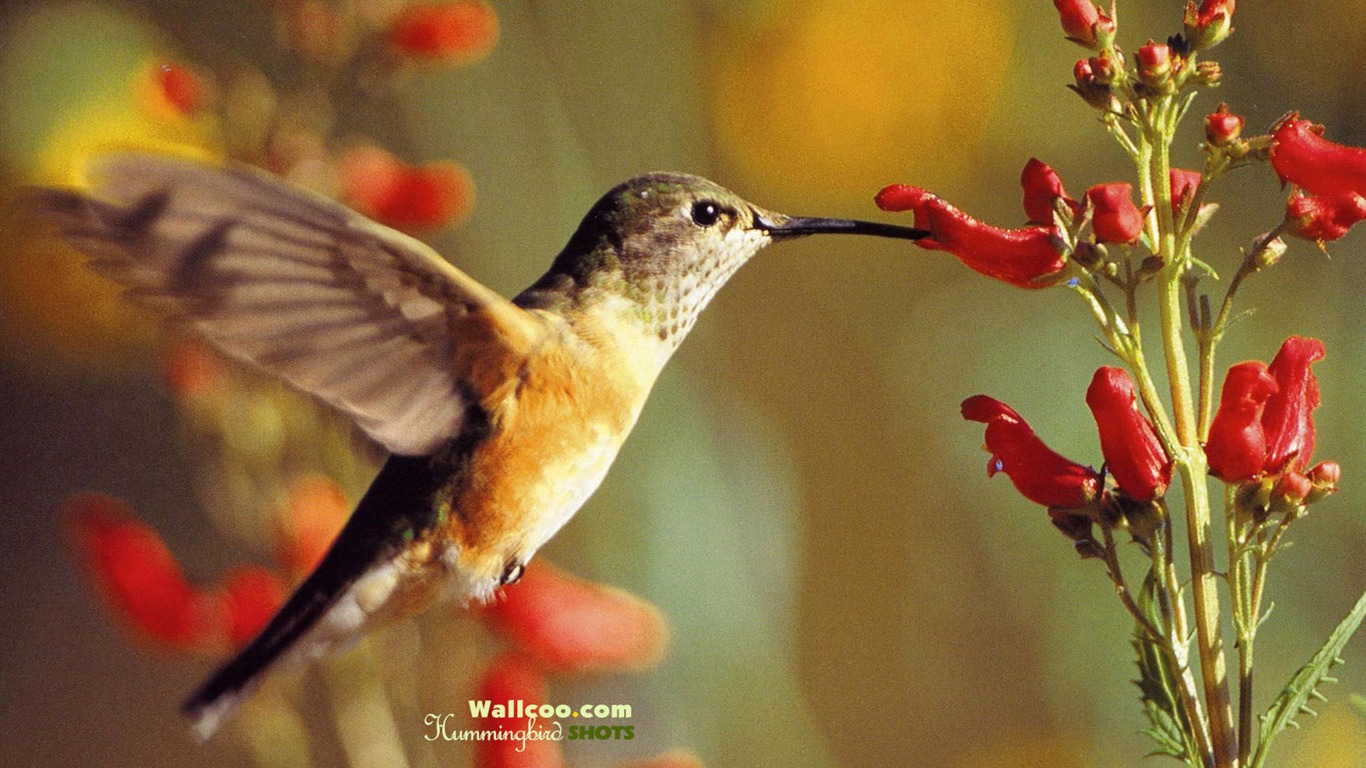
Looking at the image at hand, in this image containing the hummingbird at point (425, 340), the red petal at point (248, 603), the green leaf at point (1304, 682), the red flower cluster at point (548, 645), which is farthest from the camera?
the red petal at point (248, 603)

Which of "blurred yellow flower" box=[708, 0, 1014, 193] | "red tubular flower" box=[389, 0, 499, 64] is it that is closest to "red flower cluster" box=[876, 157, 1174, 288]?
"red tubular flower" box=[389, 0, 499, 64]

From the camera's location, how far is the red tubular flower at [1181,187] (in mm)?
605

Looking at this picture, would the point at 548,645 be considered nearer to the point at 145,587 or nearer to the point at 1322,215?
the point at 145,587

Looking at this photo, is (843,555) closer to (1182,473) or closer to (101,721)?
(101,721)

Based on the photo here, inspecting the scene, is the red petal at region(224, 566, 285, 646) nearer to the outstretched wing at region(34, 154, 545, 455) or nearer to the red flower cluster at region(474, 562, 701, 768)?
the red flower cluster at region(474, 562, 701, 768)

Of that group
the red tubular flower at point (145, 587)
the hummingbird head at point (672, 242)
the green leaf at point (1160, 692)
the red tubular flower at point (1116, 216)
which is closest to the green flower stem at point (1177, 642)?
the green leaf at point (1160, 692)

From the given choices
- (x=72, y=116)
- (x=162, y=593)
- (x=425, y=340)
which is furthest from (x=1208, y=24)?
(x=72, y=116)

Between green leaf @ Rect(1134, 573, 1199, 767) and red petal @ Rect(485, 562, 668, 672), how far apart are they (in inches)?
22.4

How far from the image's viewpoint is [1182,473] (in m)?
0.56

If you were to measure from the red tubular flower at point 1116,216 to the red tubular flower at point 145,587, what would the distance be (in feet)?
2.80

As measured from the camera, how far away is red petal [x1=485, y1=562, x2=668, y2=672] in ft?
3.49

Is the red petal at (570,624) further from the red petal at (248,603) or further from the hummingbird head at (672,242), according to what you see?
the hummingbird head at (672,242)

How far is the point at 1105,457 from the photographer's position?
61 cm

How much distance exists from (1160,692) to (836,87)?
132 cm
